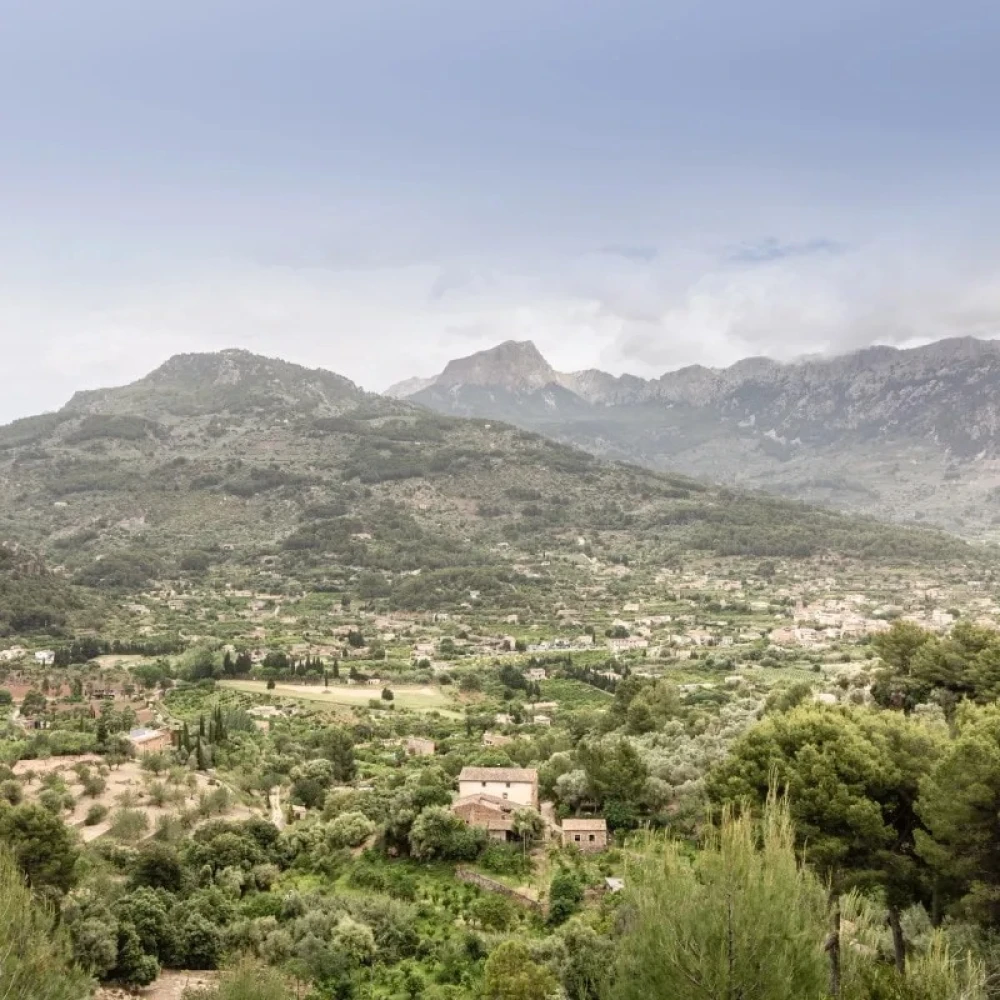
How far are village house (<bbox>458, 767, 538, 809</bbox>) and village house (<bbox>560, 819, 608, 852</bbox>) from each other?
2149mm

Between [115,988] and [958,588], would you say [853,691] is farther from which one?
[958,588]

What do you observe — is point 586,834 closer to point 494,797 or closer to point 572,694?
point 494,797

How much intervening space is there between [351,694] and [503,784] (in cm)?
3550

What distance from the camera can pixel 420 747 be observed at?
43938 mm

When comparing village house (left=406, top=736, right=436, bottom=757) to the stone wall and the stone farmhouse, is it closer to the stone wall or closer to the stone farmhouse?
the stone farmhouse

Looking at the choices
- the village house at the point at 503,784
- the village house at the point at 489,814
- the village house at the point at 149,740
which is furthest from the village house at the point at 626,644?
the village house at the point at 489,814

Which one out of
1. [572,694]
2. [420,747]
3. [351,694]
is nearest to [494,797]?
[420,747]

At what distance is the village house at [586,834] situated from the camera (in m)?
25.2

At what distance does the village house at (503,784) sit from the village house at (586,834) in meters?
2.15

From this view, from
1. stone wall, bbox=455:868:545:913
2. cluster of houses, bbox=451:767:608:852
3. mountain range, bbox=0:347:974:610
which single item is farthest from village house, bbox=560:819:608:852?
mountain range, bbox=0:347:974:610

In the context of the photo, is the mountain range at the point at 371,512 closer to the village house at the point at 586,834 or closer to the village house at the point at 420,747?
the village house at the point at 420,747

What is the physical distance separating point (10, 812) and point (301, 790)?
15151mm

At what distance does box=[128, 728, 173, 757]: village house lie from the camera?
37.8 m

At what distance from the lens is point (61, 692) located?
55.8 m
